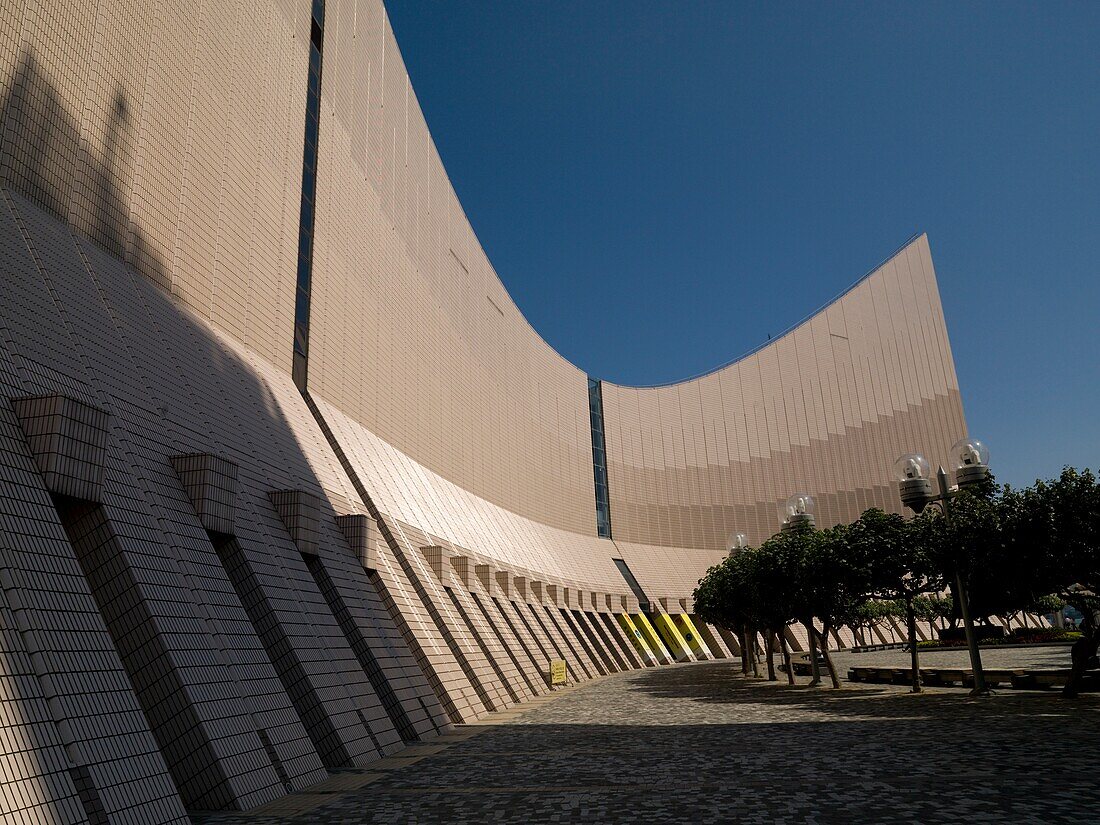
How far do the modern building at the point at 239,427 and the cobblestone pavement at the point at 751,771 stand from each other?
1.59 metres

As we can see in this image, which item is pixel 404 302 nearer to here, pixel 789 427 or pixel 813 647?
pixel 813 647

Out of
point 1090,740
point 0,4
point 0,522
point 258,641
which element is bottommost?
point 1090,740

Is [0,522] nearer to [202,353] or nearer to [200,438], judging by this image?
[200,438]

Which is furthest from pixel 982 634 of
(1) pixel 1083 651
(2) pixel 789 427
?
(1) pixel 1083 651

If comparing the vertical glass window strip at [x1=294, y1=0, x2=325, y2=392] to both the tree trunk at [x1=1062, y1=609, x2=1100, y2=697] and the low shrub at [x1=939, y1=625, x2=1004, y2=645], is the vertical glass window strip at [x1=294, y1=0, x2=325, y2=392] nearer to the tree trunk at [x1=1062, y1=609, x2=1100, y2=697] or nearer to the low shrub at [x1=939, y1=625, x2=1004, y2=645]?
the tree trunk at [x1=1062, y1=609, x2=1100, y2=697]

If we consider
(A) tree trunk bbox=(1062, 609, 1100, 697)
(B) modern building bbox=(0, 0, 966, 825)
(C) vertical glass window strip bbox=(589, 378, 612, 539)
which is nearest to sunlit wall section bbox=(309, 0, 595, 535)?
(B) modern building bbox=(0, 0, 966, 825)

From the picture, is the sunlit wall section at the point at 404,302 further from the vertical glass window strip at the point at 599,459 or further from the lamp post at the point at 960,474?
the lamp post at the point at 960,474

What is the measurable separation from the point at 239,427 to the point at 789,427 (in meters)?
51.5

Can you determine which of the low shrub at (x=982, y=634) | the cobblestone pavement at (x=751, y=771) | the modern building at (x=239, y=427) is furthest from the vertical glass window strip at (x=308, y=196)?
the low shrub at (x=982, y=634)

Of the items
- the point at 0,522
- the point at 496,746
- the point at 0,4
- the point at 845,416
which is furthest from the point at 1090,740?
the point at 845,416

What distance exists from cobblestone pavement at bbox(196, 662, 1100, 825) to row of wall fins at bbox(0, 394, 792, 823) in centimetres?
82

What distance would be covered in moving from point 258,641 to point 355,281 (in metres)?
15.4

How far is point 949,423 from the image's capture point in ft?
215

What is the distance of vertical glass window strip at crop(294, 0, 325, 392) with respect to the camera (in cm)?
2178
